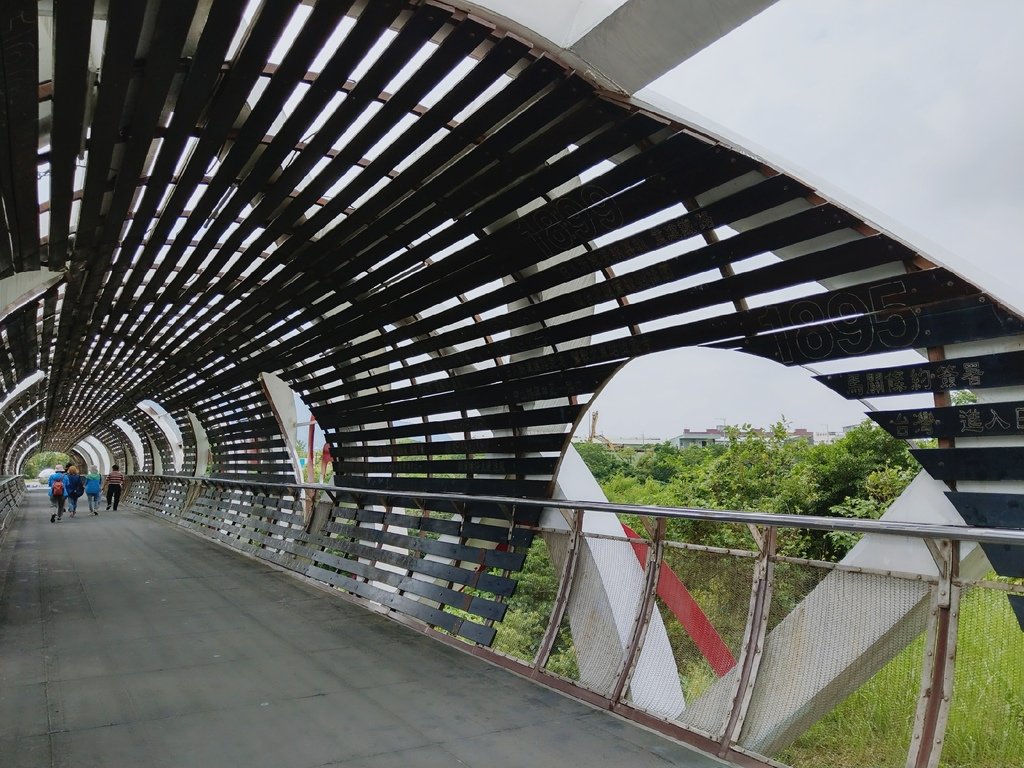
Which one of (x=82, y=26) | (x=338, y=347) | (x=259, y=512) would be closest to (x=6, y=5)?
(x=82, y=26)

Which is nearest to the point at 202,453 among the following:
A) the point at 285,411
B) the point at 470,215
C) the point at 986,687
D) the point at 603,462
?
the point at 285,411

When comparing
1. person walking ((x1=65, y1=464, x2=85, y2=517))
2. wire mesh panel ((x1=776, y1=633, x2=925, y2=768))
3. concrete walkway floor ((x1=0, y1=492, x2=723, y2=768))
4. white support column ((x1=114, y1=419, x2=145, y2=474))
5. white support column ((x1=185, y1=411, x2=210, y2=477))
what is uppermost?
white support column ((x1=114, y1=419, x2=145, y2=474))

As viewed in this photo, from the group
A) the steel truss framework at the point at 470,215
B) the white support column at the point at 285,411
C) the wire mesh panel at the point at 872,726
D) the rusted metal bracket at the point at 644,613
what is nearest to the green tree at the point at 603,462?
the white support column at the point at 285,411

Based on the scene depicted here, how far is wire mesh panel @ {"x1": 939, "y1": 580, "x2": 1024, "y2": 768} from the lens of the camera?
315 cm

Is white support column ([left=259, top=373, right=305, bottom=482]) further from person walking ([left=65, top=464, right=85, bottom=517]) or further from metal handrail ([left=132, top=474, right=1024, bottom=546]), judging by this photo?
metal handrail ([left=132, top=474, right=1024, bottom=546])

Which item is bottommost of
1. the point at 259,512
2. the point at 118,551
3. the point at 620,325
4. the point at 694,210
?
the point at 118,551

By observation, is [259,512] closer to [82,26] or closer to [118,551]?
[118,551]

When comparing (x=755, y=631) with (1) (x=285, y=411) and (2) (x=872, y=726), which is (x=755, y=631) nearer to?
(2) (x=872, y=726)

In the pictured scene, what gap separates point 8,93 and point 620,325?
13.0ft

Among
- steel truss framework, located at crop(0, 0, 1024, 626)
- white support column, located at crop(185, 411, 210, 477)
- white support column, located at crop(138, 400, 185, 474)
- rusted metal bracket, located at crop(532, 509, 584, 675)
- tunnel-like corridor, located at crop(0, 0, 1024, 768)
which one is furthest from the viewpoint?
white support column, located at crop(138, 400, 185, 474)

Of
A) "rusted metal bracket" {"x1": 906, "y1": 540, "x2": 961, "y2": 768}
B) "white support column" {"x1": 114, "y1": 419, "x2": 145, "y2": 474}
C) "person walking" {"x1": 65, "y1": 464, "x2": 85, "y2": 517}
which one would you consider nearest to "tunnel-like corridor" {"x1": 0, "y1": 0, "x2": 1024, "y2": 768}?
"rusted metal bracket" {"x1": 906, "y1": 540, "x2": 961, "y2": 768}

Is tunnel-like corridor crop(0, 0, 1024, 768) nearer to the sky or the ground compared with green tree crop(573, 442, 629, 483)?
nearer to the ground

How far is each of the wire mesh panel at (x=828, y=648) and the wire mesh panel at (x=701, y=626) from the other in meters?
0.19

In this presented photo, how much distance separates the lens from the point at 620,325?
5.78 metres
